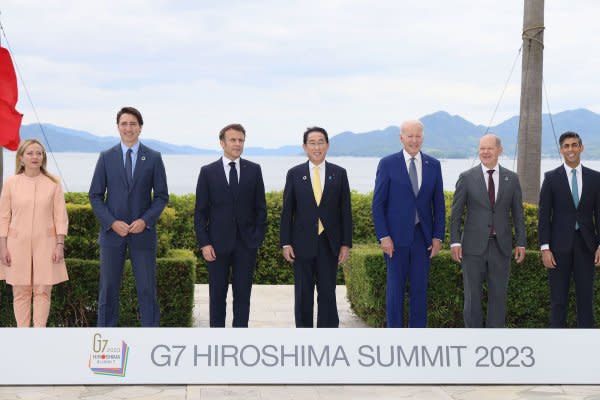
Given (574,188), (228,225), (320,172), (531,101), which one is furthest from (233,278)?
(531,101)

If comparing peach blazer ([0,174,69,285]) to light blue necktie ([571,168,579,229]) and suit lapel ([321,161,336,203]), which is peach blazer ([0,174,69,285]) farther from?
light blue necktie ([571,168,579,229])

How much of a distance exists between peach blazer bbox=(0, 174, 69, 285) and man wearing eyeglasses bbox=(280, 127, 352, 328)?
1950 mm

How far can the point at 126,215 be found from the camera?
6.41 metres

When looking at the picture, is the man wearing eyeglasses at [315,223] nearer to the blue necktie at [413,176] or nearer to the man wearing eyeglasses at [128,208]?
the blue necktie at [413,176]

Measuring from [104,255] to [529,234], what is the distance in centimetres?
452

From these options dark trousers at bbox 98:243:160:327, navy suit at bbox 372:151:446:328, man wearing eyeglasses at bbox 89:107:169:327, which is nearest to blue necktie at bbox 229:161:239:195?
man wearing eyeglasses at bbox 89:107:169:327

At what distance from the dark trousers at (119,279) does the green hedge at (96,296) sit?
781 millimetres

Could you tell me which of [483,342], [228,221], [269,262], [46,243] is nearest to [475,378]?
[483,342]

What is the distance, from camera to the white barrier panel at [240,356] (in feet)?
16.8

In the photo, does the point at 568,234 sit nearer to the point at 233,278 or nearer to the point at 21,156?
the point at 233,278

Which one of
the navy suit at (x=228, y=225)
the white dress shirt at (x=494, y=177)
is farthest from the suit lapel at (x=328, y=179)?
the white dress shirt at (x=494, y=177)

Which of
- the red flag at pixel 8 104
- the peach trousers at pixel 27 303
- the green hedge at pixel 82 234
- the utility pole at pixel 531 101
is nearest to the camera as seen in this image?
the peach trousers at pixel 27 303

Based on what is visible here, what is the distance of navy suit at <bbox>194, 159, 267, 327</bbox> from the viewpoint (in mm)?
6422

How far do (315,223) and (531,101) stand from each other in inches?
201
